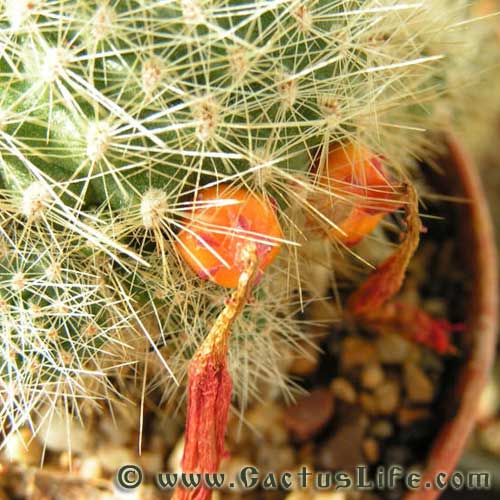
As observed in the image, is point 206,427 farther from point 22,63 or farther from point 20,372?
point 22,63

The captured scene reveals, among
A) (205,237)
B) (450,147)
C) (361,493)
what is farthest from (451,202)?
(205,237)

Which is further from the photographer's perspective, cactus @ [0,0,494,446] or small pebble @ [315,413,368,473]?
small pebble @ [315,413,368,473]

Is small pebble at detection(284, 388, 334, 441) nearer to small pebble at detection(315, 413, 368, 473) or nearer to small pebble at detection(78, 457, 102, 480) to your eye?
small pebble at detection(315, 413, 368, 473)

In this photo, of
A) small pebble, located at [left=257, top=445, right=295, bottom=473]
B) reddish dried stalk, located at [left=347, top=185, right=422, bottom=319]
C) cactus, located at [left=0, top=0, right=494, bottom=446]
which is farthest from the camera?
small pebble, located at [left=257, top=445, right=295, bottom=473]

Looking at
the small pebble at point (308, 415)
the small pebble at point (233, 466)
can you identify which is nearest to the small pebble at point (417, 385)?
the small pebble at point (308, 415)

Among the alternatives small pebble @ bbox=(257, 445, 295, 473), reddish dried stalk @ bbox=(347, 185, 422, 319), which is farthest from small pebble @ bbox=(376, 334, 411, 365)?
small pebble @ bbox=(257, 445, 295, 473)
